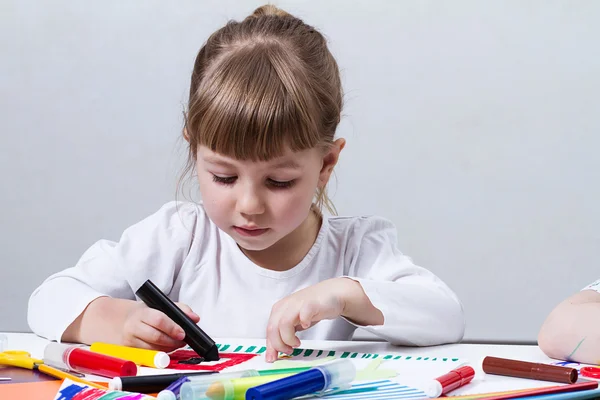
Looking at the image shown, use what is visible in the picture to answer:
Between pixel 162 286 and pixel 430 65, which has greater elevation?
pixel 430 65

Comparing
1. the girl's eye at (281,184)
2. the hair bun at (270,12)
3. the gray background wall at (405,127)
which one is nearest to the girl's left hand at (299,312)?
the girl's eye at (281,184)

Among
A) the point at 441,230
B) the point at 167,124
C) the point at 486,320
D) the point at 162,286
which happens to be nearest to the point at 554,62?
the point at 441,230

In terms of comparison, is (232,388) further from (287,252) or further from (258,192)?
(287,252)

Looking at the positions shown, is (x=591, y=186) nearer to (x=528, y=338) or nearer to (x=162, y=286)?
(x=528, y=338)

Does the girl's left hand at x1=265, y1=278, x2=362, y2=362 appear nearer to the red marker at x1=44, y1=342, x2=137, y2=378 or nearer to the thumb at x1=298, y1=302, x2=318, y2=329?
the thumb at x1=298, y1=302, x2=318, y2=329

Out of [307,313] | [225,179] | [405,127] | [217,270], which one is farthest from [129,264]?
[405,127]

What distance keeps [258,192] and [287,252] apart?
0.20m

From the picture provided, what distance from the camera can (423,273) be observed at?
0.84 metres

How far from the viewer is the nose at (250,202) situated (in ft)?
2.37

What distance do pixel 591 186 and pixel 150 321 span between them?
1179 mm

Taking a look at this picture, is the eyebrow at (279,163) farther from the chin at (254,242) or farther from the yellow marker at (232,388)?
the yellow marker at (232,388)

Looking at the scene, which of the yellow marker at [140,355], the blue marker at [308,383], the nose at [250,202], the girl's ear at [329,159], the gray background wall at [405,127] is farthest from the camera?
the gray background wall at [405,127]

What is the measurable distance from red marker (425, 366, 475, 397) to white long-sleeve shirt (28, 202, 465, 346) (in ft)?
0.91

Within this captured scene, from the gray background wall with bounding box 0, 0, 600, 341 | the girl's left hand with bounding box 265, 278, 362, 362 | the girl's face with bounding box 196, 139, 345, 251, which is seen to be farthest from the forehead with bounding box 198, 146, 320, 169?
the gray background wall with bounding box 0, 0, 600, 341
